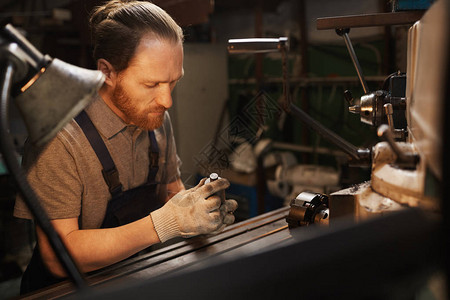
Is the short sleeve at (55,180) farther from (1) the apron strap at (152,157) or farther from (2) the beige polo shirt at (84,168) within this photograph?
(1) the apron strap at (152,157)

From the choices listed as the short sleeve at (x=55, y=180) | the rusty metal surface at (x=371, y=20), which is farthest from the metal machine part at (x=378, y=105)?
the short sleeve at (x=55, y=180)

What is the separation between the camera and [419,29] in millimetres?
679

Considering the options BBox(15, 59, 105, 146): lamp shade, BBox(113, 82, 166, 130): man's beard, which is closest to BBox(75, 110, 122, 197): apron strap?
BBox(113, 82, 166, 130): man's beard

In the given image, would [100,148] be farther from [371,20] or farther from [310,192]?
[371,20]

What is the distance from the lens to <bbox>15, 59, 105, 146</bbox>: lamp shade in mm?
504

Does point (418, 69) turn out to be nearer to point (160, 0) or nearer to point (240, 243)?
point (240, 243)

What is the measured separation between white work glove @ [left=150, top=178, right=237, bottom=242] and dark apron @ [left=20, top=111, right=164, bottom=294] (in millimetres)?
195

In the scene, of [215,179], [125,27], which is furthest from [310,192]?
[125,27]

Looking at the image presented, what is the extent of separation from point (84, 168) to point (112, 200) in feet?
0.50

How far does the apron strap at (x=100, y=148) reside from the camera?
1.13 m

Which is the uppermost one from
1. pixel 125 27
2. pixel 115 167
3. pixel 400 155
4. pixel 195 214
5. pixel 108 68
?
pixel 125 27

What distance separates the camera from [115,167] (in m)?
1.17

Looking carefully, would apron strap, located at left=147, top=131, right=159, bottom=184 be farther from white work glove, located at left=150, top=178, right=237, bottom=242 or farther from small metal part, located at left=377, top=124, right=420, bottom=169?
small metal part, located at left=377, top=124, right=420, bottom=169

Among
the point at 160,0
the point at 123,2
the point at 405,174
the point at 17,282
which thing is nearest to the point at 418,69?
the point at 405,174
